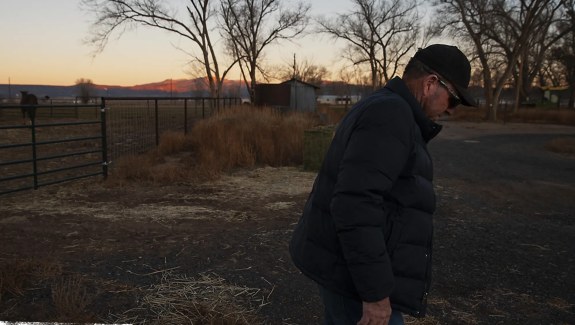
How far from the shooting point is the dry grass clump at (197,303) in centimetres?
330

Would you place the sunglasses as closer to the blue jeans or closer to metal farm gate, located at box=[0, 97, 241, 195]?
the blue jeans

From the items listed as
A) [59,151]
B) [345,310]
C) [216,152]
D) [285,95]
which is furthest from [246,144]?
[285,95]

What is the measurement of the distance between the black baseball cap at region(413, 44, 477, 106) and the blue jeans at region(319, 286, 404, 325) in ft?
3.11

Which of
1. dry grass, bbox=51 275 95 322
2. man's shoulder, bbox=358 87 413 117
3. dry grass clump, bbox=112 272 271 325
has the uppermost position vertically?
man's shoulder, bbox=358 87 413 117

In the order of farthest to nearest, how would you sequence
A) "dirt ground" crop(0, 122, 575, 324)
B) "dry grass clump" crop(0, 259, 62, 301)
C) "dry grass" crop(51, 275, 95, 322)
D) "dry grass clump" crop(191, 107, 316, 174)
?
"dry grass clump" crop(191, 107, 316, 174) < "dry grass clump" crop(0, 259, 62, 301) < "dirt ground" crop(0, 122, 575, 324) < "dry grass" crop(51, 275, 95, 322)

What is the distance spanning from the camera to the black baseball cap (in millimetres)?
1756

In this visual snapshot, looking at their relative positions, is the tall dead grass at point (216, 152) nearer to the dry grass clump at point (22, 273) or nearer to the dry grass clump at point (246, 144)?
the dry grass clump at point (246, 144)

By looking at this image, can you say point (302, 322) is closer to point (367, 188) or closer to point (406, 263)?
point (406, 263)

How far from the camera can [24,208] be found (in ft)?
21.7

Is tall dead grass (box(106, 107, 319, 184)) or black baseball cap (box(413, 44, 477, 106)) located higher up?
black baseball cap (box(413, 44, 477, 106))

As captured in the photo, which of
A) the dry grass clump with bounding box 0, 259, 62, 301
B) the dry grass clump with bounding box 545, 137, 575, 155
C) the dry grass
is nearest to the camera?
the dry grass

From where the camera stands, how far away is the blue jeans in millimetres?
1801

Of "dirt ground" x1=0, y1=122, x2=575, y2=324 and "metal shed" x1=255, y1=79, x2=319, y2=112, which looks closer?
"dirt ground" x1=0, y1=122, x2=575, y2=324

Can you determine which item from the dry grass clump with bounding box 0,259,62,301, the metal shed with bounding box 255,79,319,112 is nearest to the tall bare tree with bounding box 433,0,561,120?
the metal shed with bounding box 255,79,319,112
